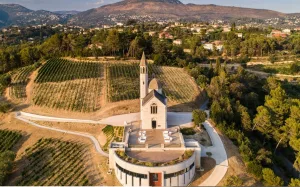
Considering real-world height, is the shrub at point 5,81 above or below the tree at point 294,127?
above

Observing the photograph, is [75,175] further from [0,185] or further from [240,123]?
[240,123]

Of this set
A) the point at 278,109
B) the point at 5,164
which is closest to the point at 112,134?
the point at 5,164

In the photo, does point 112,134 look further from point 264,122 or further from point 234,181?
point 264,122

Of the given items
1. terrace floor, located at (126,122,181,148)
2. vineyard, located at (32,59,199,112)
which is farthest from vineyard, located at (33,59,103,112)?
terrace floor, located at (126,122,181,148)

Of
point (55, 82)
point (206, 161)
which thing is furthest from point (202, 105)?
point (55, 82)

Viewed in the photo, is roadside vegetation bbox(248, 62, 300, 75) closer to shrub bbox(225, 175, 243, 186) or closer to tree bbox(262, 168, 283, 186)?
tree bbox(262, 168, 283, 186)

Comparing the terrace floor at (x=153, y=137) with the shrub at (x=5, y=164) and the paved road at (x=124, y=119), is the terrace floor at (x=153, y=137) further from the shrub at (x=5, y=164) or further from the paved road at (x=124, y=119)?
the shrub at (x=5, y=164)

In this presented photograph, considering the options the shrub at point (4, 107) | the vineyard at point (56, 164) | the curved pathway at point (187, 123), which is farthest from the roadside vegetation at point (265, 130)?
the shrub at point (4, 107)

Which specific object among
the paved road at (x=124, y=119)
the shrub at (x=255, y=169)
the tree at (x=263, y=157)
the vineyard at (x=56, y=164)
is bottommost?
the vineyard at (x=56, y=164)
